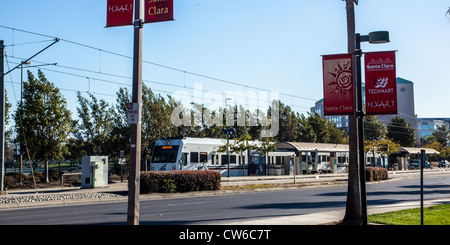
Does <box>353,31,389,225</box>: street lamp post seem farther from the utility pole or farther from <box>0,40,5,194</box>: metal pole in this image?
<box>0,40,5,194</box>: metal pole

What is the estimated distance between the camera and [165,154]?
32.4 meters

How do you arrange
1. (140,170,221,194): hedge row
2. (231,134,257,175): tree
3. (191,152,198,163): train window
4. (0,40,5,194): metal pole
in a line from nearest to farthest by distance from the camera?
1. (0,40,5,194): metal pole
2. (140,170,221,194): hedge row
3. (191,152,198,163): train window
4. (231,134,257,175): tree

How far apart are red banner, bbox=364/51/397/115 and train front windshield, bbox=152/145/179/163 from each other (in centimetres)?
2183

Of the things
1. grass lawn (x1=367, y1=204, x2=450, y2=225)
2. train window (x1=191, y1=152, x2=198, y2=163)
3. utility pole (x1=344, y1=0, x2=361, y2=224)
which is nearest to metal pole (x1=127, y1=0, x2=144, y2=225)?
utility pole (x1=344, y1=0, x2=361, y2=224)

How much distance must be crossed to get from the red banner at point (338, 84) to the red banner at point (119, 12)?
5239mm

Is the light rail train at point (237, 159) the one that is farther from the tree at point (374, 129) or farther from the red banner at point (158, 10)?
the tree at point (374, 129)

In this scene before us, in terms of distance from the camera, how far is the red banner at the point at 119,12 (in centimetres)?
976

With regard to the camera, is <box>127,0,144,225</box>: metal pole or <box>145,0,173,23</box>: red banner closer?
<box>127,0,144,225</box>: metal pole

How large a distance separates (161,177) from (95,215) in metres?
9.89

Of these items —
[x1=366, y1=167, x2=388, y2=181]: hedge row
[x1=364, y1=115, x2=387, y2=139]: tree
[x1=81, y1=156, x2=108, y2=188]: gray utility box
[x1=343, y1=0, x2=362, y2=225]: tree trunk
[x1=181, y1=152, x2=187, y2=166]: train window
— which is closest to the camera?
[x1=343, y1=0, x2=362, y2=225]: tree trunk

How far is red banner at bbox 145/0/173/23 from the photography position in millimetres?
9609

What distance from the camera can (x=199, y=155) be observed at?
1313 inches
